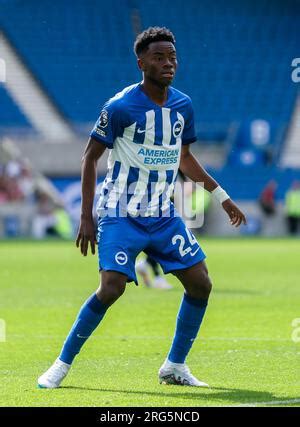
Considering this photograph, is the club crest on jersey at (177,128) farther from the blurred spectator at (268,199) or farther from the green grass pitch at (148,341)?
the blurred spectator at (268,199)

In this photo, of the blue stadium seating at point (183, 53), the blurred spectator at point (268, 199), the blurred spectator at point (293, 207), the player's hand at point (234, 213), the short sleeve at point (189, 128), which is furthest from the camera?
the blue stadium seating at point (183, 53)

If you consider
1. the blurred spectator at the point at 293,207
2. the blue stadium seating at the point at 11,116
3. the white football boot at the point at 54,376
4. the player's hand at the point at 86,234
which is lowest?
the blurred spectator at the point at 293,207

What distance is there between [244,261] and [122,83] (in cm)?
1505

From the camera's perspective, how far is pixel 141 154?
22.7 feet

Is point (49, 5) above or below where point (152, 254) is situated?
below

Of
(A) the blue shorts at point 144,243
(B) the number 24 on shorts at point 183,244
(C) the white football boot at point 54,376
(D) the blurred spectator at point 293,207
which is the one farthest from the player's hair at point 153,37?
(D) the blurred spectator at point 293,207

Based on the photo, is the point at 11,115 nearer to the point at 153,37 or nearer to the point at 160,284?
the point at 160,284

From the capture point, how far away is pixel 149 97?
6.96m

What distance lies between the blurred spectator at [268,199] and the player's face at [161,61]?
79.0 ft

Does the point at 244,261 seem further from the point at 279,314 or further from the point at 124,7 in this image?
the point at 124,7

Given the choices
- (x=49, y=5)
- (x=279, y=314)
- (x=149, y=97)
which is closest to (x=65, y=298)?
(x=279, y=314)

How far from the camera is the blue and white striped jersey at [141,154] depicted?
22.6 feet

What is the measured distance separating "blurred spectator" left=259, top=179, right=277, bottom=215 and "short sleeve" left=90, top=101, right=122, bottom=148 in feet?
79.2

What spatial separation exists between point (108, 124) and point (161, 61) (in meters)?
0.53
